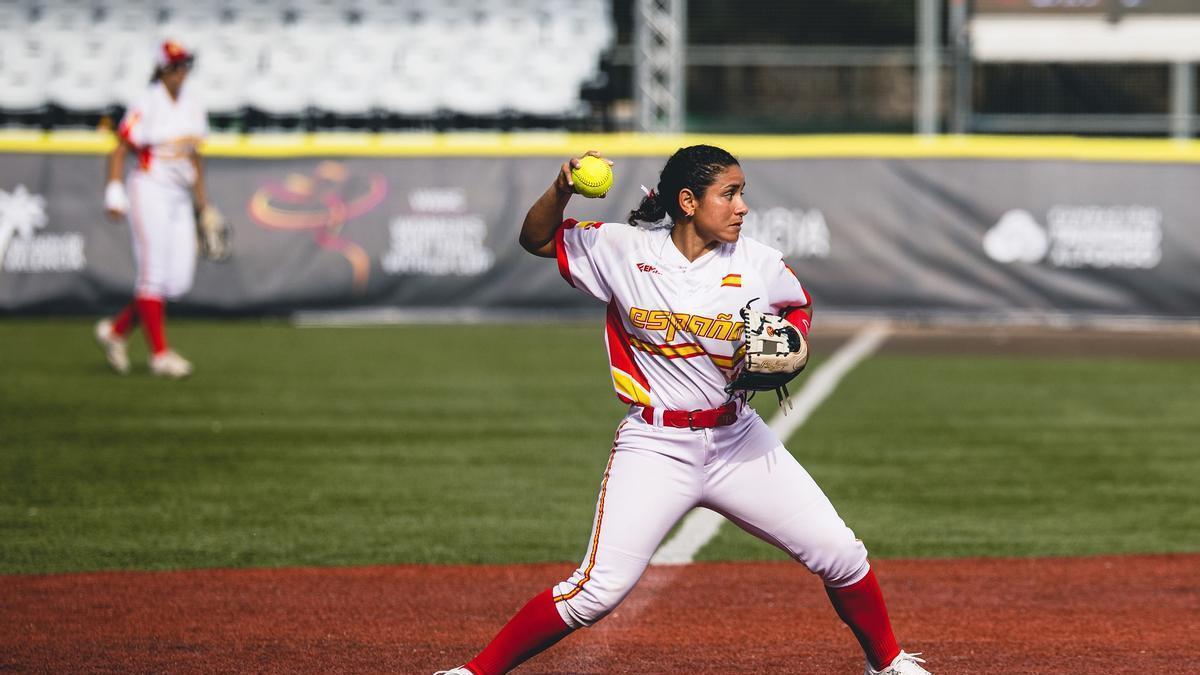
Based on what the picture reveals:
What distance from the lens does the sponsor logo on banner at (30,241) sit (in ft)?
51.1

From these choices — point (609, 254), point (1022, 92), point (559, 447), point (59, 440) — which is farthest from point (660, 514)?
point (1022, 92)

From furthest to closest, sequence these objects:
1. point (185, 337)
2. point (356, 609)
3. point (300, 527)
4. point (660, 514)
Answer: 1. point (185, 337)
2. point (300, 527)
3. point (356, 609)
4. point (660, 514)

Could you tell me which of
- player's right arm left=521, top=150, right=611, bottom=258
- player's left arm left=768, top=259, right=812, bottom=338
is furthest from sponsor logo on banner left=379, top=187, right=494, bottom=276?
player's left arm left=768, top=259, right=812, bottom=338

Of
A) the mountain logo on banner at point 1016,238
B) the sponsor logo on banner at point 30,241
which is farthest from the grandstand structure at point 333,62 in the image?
the mountain logo on banner at point 1016,238

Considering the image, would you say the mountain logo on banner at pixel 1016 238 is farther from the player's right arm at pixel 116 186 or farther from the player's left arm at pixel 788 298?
the player's left arm at pixel 788 298

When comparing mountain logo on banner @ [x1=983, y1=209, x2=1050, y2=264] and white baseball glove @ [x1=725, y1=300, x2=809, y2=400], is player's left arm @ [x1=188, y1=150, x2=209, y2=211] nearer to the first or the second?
mountain logo on banner @ [x1=983, y1=209, x2=1050, y2=264]

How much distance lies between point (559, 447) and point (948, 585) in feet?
11.7

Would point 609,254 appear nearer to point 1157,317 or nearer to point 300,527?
point 300,527

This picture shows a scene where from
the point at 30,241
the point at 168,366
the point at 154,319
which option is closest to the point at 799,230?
the point at 168,366

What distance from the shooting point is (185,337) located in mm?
14695

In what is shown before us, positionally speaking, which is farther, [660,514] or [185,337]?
[185,337]

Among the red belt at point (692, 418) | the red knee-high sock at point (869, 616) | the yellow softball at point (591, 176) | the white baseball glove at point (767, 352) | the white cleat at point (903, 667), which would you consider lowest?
the white cleat at point (903, 667)

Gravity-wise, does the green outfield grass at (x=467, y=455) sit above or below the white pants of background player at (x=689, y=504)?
below

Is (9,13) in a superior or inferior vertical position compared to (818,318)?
superior
